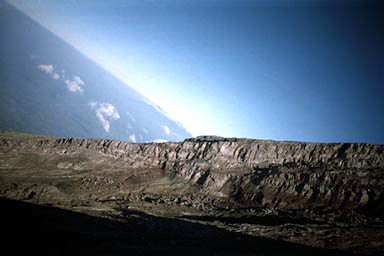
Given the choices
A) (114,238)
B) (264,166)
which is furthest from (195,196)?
(114,238)

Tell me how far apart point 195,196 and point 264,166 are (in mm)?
18358

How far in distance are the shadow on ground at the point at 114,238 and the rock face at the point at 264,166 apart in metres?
19.8

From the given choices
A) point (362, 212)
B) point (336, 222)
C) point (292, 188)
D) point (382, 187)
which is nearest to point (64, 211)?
point (336, 222)

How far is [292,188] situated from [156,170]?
106ft

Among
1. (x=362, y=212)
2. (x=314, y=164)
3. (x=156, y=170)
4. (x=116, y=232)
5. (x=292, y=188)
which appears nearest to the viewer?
(x=116, y=232)

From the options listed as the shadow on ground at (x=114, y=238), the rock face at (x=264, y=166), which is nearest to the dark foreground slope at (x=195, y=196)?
the shadow on ground at (x=114, y=238)

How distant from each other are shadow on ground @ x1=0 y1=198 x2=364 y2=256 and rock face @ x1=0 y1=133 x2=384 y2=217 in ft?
64.9

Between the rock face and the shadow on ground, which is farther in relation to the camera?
the rock face

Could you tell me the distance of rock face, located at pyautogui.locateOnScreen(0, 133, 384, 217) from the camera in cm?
3425

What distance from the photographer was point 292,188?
38.8 metres

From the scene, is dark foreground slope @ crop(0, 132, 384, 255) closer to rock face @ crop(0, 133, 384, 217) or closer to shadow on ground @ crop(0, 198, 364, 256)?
shadow on ground @ crop(0, 198, 364, 256)

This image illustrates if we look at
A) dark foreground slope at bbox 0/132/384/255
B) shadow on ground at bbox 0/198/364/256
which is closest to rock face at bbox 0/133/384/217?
dark foreground slope at bbox 0/132/384/255

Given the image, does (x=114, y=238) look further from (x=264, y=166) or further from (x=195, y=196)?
(x=264, y=166)

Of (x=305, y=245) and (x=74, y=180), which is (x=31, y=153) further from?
Result: (x=305, y=245)
